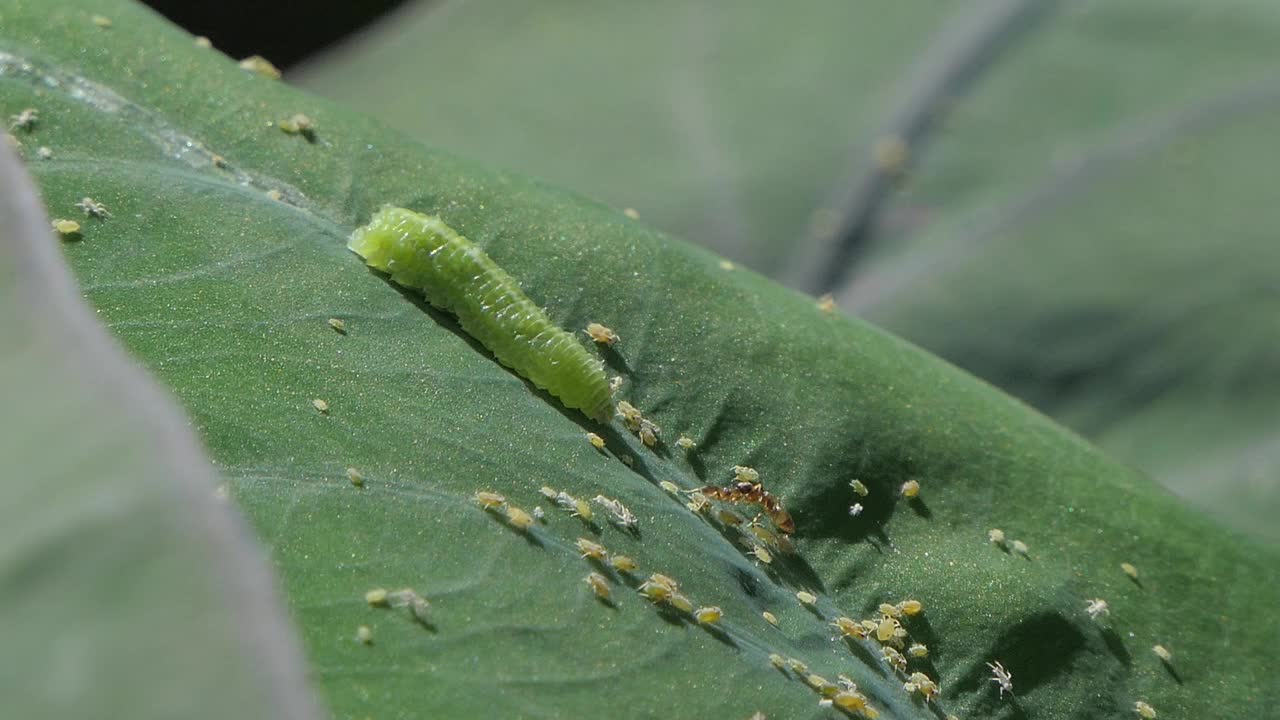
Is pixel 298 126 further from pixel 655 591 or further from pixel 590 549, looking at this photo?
pixel 655 591

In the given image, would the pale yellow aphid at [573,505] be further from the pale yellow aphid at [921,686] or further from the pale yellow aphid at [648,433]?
the pale yellow aphid at [921,686]

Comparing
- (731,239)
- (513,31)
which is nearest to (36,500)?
(731,239)

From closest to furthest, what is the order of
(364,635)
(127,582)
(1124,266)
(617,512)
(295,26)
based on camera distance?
(127,582)
(364,635)
(617,512)
(1124,266)
(295,26)

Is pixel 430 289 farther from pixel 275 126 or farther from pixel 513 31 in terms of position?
pixel 513 31

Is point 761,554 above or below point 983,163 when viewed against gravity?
below

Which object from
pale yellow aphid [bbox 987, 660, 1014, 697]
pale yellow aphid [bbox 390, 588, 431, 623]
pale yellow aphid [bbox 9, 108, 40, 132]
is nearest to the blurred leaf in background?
pale yellow aphid [bbox 987, 660, 1014, 697]

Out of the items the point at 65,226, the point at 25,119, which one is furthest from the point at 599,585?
the point at 25,119
